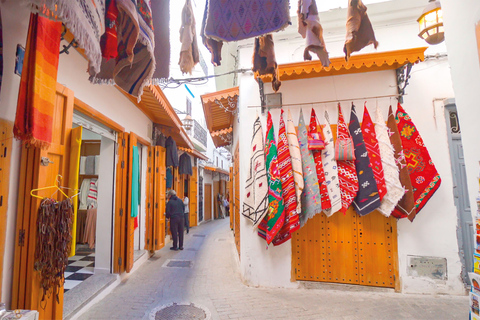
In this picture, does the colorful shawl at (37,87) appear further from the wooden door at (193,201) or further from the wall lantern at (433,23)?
the wooden door at (193,201)

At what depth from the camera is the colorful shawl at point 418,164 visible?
341 centimetres

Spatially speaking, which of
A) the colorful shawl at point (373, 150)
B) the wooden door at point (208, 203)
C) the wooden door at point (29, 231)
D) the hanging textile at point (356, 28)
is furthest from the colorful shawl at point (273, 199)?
the wooden door at point (208, 203)

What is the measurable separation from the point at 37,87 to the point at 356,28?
253 centimetres

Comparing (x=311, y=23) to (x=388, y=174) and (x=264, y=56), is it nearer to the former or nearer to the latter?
(x=264, y=56)

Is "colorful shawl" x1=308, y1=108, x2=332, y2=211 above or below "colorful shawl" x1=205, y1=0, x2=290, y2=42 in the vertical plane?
below

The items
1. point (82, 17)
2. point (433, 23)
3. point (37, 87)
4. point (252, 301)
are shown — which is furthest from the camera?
point (252, 301)

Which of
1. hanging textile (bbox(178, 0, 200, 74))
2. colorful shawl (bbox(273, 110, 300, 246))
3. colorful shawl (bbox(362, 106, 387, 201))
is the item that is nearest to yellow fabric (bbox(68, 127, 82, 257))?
hanging textile (bbox(178, 0, 200, 74))

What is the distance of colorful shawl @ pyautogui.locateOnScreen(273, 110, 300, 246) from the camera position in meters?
3.46

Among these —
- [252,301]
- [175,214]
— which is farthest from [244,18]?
[175,214]

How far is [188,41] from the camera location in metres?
2.25

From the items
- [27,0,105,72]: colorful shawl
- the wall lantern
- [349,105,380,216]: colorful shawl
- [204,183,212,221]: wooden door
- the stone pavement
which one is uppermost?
the wall lantern

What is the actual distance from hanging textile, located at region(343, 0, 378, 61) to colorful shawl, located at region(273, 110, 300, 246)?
5.74 ft

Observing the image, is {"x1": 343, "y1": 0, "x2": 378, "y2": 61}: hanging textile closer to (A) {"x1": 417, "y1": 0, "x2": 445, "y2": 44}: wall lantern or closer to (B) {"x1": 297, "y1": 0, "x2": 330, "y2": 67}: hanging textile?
(B) {"x1": 297, "y1": 0, "x2": 330, "y2": 67}: hanging textile

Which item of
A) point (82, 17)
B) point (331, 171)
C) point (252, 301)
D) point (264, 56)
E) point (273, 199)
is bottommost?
point (252, 301)
